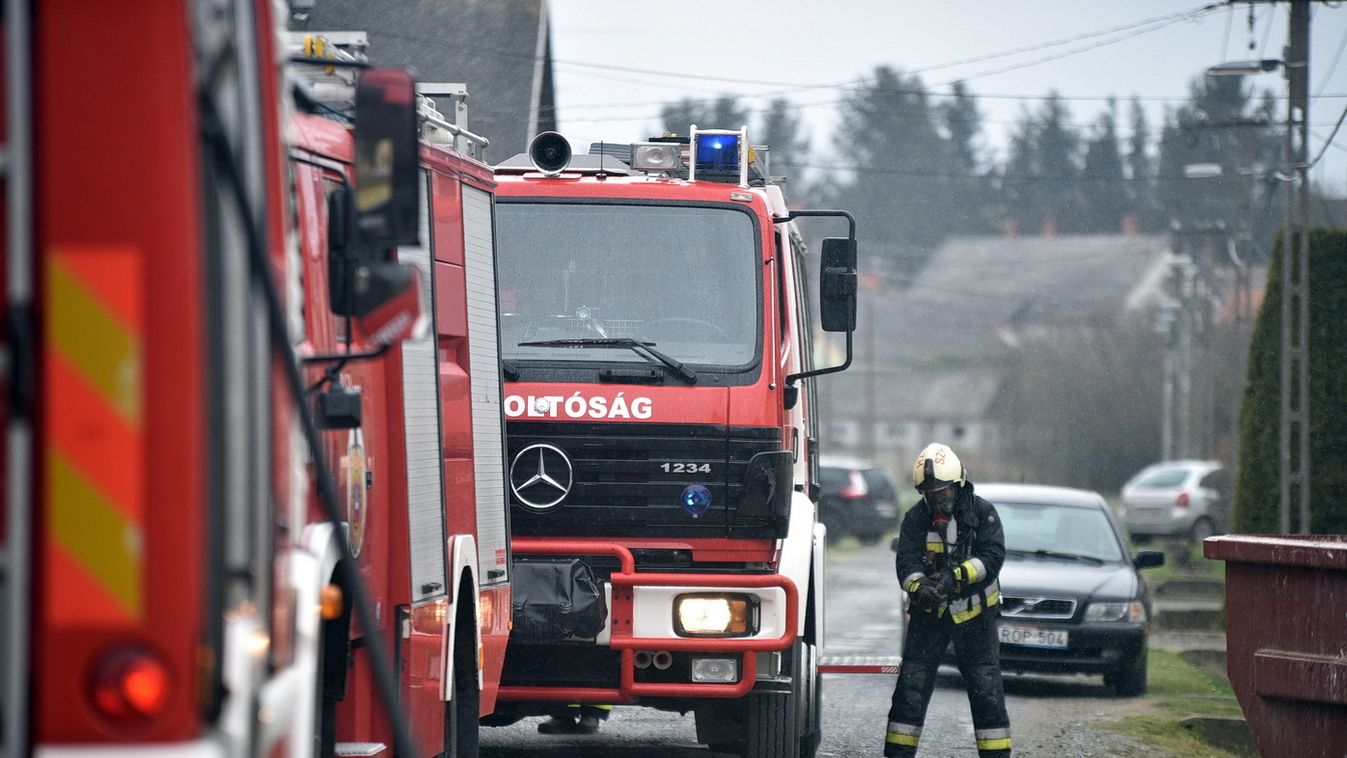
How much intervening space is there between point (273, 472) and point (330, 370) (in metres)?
1.24

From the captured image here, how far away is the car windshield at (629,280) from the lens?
29.1 ft

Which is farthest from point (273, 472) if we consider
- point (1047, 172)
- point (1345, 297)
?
point (1047, 172)

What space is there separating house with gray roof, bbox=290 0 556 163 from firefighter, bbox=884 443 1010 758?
9.09 metres

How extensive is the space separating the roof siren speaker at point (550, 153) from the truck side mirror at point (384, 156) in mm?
4967

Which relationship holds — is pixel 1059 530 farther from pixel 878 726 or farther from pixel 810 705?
pixel 810 705

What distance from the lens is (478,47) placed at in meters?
21.8

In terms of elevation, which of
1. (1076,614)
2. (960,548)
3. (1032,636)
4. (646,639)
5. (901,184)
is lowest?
(1032,636)

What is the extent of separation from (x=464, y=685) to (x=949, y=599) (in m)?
Answer: 3.09

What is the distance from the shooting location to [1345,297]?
63.0 feet

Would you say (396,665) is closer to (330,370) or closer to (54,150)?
(330,370)

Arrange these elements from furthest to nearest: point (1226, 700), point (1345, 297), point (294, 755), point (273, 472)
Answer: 1. point (1345, 297)
2. point (1226, 700)
3. point (294, 755)
4. point (273, 472)

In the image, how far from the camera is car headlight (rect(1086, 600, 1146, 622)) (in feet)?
47.9

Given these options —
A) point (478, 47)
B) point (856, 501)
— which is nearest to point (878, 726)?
point (478, 47)

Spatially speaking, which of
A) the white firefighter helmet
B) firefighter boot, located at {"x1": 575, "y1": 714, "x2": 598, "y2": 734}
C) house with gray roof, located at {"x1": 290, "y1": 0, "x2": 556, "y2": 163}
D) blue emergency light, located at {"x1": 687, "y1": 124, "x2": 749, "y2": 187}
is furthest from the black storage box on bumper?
house with gray roof, located at {"x1": 290, "y1": 0, "x2": 556, "y2": 163}
